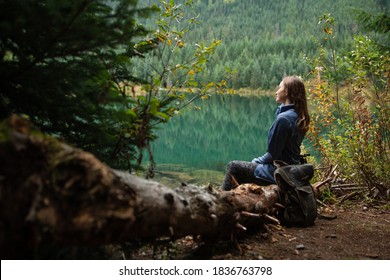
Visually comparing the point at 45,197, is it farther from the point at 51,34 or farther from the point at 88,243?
the point at 51,34

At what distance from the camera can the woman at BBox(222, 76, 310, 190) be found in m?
4.35

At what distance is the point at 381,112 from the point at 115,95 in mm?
4561

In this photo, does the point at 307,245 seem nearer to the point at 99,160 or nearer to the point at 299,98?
the point at 299,98

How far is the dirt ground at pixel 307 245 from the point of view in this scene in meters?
3.06

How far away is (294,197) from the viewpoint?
13.8ft

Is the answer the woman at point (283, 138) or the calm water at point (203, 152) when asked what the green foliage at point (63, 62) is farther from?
the calm water at point (203, 152)

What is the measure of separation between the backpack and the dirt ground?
0.36 ft

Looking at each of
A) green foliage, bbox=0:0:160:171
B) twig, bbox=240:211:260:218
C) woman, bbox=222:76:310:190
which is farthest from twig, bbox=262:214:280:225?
green foliage, bbox=0:0:160:171

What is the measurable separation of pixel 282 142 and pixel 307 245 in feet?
4.00

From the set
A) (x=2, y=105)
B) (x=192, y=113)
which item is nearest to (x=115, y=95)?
(x=2, y=105)

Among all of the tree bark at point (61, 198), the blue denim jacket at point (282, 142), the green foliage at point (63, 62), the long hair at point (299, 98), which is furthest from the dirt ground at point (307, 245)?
the long hair at point (299, 98)

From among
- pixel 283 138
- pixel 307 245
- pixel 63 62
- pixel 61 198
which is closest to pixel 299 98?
pixel 283 138

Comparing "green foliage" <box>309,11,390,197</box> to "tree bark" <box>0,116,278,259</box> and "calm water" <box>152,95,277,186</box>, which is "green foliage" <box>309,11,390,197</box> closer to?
"calm water" <box>152,95,277,186</box>

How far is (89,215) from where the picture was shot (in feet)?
5.64
